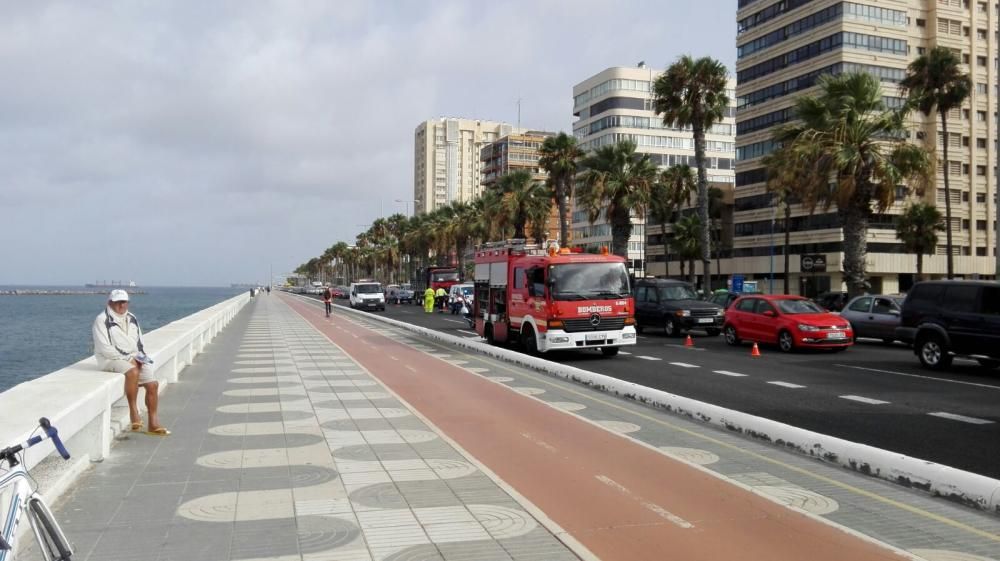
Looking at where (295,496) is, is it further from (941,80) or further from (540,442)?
(941,80)

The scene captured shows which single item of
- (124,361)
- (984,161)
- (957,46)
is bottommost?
(124,361)

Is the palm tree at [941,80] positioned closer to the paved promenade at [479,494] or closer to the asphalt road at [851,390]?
the asphalt road at [851,390]

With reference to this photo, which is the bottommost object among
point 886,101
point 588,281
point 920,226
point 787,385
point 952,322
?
point 787,385

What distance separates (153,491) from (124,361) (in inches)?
102

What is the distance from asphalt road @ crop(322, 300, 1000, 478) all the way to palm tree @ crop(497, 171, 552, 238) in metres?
34.8

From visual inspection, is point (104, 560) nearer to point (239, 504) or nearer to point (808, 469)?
point (239, 504)

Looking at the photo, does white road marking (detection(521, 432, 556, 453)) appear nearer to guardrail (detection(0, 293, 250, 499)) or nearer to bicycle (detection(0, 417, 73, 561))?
guardrail (detection(0, 293, 250, 499))

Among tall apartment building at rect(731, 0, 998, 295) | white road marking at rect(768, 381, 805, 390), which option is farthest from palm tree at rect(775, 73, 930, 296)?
tall apartment building at rect(731, 0, 998, 295)

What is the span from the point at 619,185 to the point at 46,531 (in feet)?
126

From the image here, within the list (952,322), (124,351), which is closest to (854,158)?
(952,322)

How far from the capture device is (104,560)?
489 centimetres

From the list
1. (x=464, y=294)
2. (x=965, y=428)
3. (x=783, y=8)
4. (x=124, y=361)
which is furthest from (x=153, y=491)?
(x=783, y=8)

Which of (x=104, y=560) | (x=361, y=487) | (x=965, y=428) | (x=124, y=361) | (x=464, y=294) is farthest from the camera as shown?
(x=464, y=294)

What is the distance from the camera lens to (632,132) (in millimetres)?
101438
